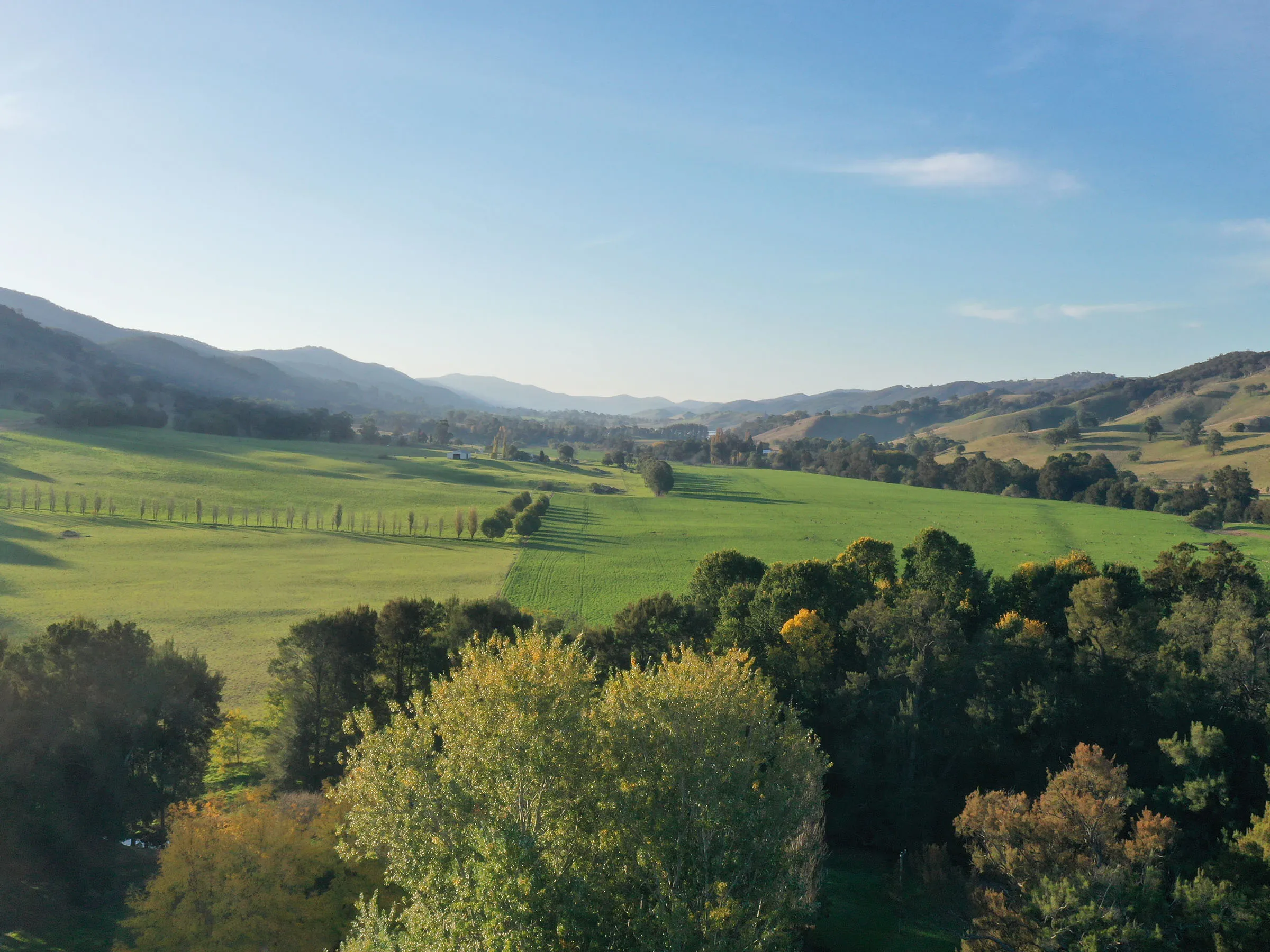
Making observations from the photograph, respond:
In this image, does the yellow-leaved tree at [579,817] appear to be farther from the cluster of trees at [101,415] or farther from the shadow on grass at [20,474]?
the cluster of trees at [101,415]

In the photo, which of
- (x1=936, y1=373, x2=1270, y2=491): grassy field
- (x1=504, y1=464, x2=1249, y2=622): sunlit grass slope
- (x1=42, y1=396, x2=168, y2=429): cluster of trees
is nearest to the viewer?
(x1=504, y1=464, x2=1249, y2=622): sunlit grass slope

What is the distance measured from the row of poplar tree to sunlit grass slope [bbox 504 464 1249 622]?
606cm

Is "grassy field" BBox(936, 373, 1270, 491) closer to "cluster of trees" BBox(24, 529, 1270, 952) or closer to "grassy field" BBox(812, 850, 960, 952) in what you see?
"cluster of trees" BBox(24, 529, 1270, 952)

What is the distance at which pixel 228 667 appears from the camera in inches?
1859

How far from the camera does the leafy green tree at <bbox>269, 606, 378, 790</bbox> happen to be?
113 feet

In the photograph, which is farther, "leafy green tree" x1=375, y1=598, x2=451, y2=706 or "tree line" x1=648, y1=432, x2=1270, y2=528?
"tree line" x1=648, y1=432, x2=1270, y2=528

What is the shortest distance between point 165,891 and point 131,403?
196148 millimetres

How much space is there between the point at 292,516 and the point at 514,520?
29.0m

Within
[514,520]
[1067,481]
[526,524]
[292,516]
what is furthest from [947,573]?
[1067,481]

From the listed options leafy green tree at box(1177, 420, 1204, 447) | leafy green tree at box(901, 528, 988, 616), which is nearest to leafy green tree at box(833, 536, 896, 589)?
leafy green tree at box(901, 528, 988, 616)

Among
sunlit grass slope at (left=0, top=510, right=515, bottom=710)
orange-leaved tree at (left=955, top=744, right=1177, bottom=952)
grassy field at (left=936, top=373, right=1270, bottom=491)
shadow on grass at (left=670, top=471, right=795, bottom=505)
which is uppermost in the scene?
grassy field at (left=936, top=373, right=1270, bottom=491)

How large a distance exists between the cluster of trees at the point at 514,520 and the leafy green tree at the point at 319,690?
187 feet

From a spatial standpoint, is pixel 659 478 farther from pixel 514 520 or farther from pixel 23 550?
pixel 23 550

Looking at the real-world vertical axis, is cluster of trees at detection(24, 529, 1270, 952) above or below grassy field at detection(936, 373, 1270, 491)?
below
